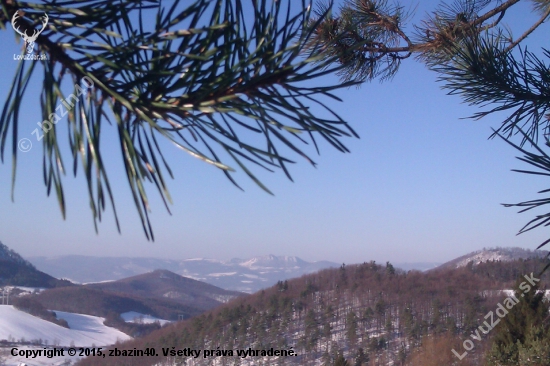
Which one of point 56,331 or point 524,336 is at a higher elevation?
point 524,336

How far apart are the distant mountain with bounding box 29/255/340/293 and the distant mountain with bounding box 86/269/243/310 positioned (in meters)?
12.0

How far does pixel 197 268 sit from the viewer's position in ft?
354

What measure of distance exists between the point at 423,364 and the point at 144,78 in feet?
55.5

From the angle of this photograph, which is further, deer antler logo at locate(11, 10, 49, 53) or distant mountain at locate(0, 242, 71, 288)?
distant mountain at locate(0, 242, 71, 288)

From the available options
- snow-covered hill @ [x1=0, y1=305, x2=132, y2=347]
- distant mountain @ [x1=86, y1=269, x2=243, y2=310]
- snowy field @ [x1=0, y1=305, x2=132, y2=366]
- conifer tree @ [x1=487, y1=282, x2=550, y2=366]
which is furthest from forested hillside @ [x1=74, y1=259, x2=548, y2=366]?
distant mountain @ [x1=86, y1=269, x2=243, y2=310]

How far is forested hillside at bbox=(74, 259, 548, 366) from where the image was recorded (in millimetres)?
20188

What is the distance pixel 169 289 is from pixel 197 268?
151ft

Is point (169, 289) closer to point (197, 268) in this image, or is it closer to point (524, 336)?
point (197, 268)

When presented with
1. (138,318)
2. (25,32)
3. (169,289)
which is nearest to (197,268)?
(169,289)

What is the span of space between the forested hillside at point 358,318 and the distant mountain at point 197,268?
42537 mm

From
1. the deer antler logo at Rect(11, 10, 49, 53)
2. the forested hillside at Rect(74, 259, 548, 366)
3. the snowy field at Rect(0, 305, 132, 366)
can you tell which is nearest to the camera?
the deer antler logo at Rect(11, 10, 49, 53)

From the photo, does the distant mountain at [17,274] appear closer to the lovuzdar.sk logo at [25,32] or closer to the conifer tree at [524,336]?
the conifer tree at [524,336]

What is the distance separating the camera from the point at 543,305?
32.1ft

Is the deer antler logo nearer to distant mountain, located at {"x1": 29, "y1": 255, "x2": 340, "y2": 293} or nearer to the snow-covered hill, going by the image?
the snow-covered hill
